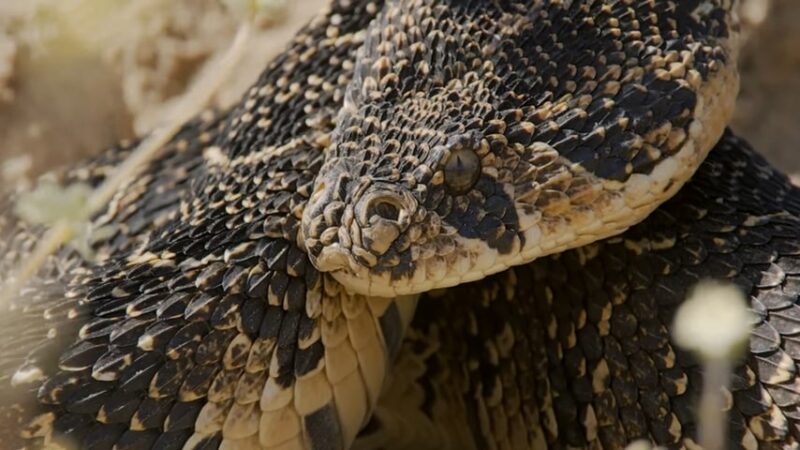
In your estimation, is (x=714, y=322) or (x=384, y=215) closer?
(x=714, y=322)

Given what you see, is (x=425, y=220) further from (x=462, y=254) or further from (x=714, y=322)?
(x=714, y=322)

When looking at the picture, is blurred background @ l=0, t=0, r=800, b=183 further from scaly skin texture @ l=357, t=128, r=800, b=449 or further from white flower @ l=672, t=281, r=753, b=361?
white flower @ l=672, t=281, r=753, b=361

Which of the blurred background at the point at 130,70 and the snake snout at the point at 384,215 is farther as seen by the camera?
the blurred background at the point at 130,70

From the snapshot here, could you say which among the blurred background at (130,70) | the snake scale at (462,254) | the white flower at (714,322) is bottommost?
the white flower at (714,322)

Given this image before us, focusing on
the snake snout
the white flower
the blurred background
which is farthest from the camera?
the blurred background

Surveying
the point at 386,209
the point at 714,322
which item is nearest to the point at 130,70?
the point at 386,209

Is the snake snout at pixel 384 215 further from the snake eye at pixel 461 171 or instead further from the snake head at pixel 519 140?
the snake eye at pixel 461 171

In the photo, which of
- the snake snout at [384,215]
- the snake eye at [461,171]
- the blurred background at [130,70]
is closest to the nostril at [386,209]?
the snake snout at [384,215]

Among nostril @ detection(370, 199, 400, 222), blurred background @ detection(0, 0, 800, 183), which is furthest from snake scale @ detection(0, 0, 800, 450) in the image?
blurred background @ detection(0, 0, 800, 183)
